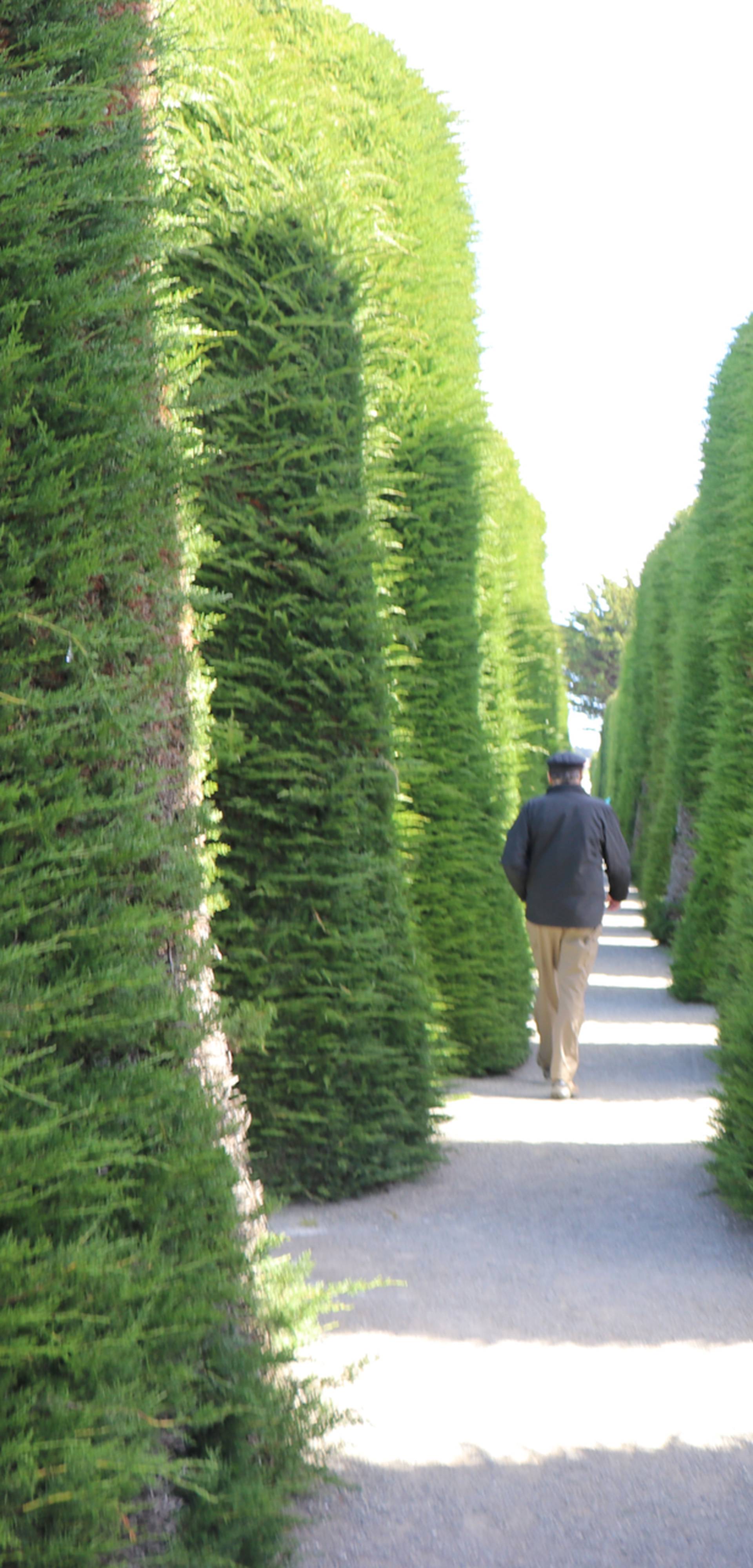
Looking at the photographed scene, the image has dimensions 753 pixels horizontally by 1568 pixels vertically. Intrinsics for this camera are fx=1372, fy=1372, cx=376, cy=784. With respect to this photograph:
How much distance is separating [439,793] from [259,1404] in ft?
19.6

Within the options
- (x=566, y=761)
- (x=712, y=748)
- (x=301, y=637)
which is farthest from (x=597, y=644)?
(x=301, y=637)

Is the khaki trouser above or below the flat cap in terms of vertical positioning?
below

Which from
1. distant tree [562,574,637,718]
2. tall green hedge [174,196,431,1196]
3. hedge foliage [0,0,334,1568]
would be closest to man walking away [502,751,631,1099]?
tall green hedge [174,196,431,1196]

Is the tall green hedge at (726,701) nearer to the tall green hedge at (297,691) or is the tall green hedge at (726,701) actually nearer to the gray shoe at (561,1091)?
the gray shoe at (561,1091)

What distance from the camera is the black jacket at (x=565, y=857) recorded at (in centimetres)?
844

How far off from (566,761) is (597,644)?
47.9 meters

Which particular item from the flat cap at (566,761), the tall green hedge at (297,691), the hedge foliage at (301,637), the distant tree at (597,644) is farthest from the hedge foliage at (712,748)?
the distant tree at (597,644)

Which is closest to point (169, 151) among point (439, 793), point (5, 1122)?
point (5, 1122)

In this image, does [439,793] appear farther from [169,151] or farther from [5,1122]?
[5,1122]

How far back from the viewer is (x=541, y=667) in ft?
73.0

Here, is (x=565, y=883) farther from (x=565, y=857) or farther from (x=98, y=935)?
(x=98, y=935)

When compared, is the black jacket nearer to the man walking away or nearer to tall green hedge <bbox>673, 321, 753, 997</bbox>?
the man walking away

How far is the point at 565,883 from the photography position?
332 inches

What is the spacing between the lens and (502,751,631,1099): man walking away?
8414 millimetres
